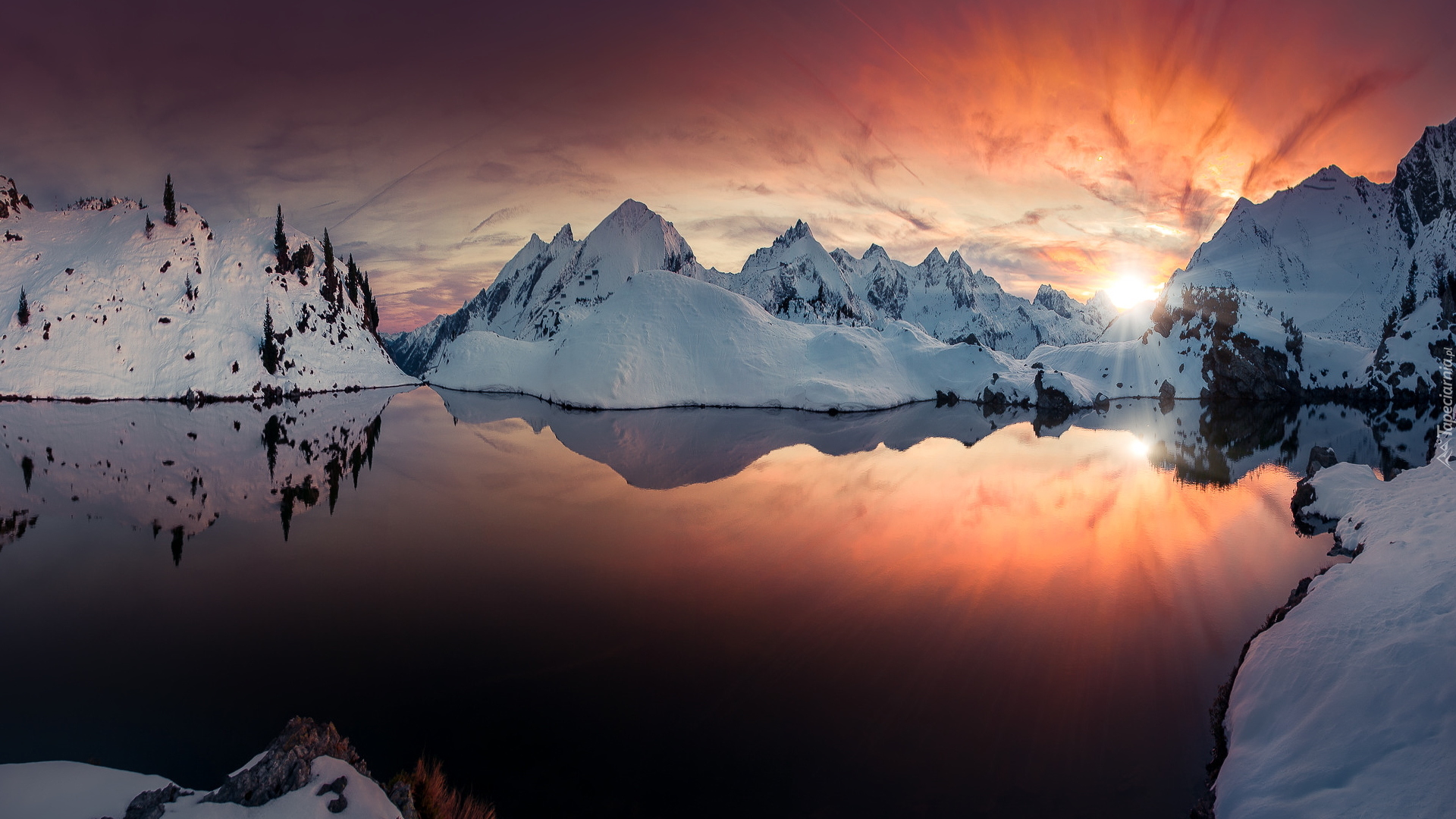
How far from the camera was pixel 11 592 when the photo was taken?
10828 mm

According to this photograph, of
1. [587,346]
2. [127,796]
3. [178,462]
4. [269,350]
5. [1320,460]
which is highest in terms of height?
[269,350]

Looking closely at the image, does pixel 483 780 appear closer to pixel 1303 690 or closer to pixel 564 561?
pixel 564 561

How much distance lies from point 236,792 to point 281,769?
277 millimetres

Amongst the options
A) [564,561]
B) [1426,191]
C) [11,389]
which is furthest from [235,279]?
[1426,191]

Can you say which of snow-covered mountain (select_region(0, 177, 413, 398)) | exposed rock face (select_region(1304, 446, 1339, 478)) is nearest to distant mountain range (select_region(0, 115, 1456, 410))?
snow-covered mountain (select_region(0, 177, 413, 398))

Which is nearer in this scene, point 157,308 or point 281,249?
point 157,308

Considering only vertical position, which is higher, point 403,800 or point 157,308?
point 157,308

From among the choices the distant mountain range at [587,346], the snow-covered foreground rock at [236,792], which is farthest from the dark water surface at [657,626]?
the distant mountain range at [587,346]

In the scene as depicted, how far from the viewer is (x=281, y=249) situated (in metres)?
78.5

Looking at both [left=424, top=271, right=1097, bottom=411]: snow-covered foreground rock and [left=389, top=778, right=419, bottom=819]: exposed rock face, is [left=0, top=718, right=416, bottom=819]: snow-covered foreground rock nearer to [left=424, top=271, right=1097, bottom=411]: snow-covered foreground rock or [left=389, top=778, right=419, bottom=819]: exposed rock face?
[left=389, top=778, right=419, bottom=819]: exposed rock face

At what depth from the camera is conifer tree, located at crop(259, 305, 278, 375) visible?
66.4 metres

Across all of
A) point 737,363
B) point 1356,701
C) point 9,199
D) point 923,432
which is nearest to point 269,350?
point 9,199

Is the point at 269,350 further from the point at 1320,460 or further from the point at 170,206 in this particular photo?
the point at 1320,460

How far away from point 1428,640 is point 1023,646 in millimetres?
4363
